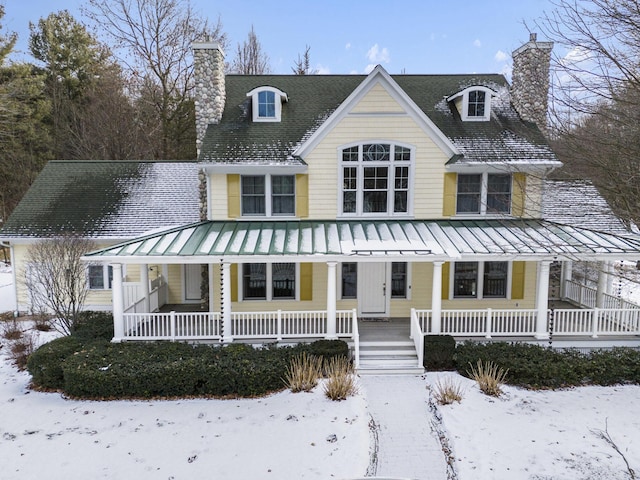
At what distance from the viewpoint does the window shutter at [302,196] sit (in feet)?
43.0

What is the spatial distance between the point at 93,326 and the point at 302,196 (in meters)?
7.76

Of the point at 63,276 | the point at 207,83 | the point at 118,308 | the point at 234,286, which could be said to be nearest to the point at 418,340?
the point at 234,286

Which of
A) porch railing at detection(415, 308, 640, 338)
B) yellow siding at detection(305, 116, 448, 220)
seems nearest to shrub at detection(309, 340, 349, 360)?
porch railing at detection(415, 308, 640, 338)

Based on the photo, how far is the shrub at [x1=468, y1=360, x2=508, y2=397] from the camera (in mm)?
9344

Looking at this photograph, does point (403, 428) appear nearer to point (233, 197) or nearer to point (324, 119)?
point (233, 197)

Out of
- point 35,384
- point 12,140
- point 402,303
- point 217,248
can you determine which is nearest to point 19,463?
point 35,384

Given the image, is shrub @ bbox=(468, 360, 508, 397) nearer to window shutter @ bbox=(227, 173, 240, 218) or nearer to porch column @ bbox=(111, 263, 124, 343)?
window shutter @ bbox=(227, 173, 240, 218)

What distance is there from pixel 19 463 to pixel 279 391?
5.10 m

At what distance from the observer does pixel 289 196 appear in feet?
43.8

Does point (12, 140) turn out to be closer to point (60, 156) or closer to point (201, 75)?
point (60, 156)

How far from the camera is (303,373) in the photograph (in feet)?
31.3

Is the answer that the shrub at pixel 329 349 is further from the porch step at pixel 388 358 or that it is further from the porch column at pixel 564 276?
the porch column at pixel 564 276

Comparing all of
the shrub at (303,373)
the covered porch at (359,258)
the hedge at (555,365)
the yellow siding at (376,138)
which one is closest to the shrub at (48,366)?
the covered porch at (359,258)

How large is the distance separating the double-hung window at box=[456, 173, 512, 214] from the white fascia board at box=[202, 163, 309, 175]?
5.33m
